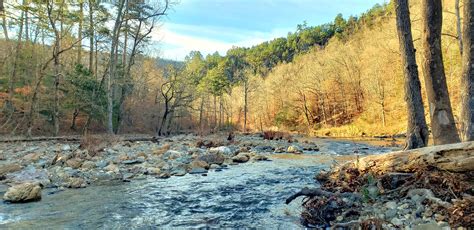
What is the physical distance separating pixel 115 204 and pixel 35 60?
68.7 feet

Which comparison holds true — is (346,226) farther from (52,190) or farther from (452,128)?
(52,190)

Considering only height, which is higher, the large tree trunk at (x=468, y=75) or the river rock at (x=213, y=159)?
the large tree trunk at (x=468, y=75)

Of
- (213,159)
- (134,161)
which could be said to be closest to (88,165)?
(134,161)

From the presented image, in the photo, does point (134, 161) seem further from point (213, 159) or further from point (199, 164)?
point (213, 159)

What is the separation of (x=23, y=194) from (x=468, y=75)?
725 centimetres

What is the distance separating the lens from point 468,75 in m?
5.11

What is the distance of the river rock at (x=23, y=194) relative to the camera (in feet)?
16.3

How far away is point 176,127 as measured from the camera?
36.3 m

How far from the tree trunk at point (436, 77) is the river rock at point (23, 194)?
6.60m

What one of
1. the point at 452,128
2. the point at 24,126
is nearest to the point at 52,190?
the point at 452,128

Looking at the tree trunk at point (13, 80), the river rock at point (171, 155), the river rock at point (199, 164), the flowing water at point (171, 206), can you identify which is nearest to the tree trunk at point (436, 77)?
the flowing water at point (171, 206)

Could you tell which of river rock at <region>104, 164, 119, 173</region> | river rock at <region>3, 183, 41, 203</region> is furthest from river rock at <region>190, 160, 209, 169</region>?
river rock at <region>3, 183, 41, 203</region>

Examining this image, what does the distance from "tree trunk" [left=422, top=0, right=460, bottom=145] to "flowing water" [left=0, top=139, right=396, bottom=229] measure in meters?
2.41

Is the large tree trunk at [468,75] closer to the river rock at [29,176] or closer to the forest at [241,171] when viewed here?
the forest at [241,171]
